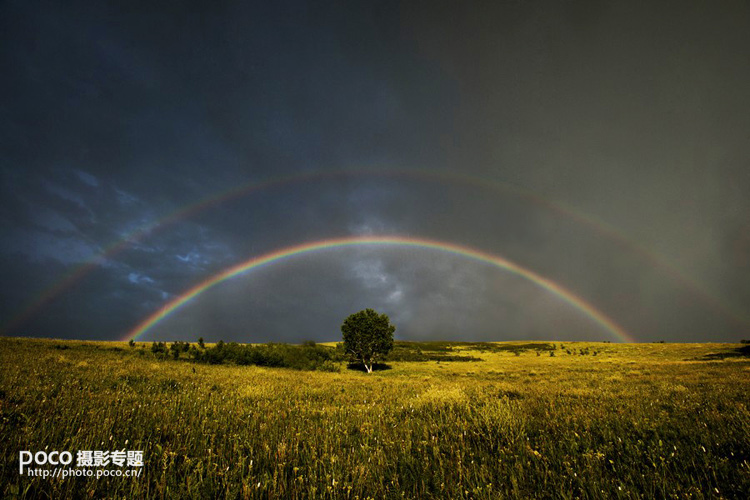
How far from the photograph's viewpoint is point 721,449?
3.84 meters

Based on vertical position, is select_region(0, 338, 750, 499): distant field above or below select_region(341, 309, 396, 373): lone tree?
above

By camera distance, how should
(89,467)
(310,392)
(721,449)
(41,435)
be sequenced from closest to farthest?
(89,467)
(41,435)
(721,449)
(310,392)

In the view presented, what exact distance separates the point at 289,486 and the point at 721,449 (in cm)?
546

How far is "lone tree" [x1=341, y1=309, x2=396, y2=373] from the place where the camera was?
4612 cm

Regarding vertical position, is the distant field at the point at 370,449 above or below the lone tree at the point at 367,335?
above

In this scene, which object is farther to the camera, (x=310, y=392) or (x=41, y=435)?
(x=310, y=392)

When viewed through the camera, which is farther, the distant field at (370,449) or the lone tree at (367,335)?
the lone tree at (367,335)

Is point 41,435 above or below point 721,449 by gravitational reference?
above

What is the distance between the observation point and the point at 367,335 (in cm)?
4628

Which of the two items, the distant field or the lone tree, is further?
the lone tree

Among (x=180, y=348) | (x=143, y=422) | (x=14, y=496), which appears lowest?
(x=180, y=348)

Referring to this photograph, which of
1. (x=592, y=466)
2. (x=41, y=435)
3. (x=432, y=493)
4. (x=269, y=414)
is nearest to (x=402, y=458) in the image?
(x=432, y=493)

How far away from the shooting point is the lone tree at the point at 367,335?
151ft

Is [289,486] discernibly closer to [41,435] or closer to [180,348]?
[41,435]
